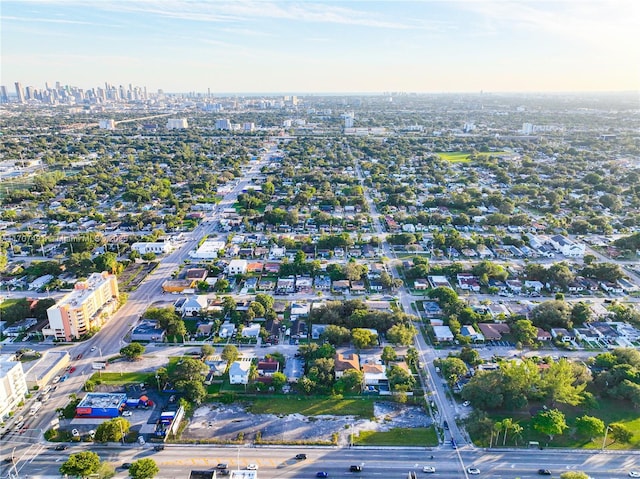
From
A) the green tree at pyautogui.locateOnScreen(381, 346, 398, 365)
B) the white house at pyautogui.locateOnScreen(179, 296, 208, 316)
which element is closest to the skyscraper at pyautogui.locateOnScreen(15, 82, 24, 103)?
the white house at pyautogui.locateOnScreen(179, 296, 208, 316)

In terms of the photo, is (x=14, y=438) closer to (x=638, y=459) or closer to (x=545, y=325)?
(x=638, y=459)

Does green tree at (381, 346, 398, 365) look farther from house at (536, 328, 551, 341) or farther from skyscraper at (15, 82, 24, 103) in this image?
skyscraper at (15, 82, 24, 103)

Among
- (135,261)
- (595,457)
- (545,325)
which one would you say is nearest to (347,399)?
(595,457)

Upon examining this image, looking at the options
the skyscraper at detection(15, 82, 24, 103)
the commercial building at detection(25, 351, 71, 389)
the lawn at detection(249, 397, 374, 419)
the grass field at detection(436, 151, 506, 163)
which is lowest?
the lawn at detection(249, 397, 374, 419)

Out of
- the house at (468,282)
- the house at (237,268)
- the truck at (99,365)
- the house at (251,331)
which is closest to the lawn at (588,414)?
the house at (468,282)

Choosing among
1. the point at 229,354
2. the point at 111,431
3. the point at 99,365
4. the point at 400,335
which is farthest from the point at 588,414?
the point at 99,365

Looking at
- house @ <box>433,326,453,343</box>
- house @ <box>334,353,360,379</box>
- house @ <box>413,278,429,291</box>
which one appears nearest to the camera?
house @ <box>334,353,360,379</box>
